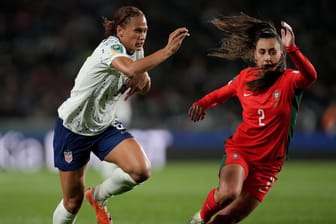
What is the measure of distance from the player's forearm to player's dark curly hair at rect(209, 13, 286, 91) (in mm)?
356

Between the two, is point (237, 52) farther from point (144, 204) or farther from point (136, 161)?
point (144, 204)

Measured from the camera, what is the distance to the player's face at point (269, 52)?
658cm

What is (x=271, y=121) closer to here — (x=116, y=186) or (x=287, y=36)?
(x=287, y=36)

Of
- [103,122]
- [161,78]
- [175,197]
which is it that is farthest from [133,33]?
[161,78]

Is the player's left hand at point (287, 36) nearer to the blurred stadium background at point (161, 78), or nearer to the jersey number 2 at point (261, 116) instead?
the jersey number 2 at point (261, 116)

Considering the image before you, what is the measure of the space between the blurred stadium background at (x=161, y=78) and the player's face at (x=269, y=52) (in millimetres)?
8940

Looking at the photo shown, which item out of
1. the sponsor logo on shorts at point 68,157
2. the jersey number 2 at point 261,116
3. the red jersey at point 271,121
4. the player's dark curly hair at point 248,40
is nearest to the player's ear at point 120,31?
the player's dark curly hair at point 248,40

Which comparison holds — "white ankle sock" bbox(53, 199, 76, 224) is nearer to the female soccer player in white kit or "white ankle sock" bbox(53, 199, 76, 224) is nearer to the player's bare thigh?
the female soccer player in white kit

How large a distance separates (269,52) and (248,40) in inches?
18.0

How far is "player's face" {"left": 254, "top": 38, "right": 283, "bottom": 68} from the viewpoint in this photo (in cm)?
658

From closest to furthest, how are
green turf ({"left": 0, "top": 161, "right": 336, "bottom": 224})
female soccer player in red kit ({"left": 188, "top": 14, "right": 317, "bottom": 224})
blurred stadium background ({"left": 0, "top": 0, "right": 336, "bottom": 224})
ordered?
female soccer player in red kit ({"left": 188, "top": 14, "right": 317, "bottom": 224}) < green turf ({"left": 0, "top": 161, "right": 336, "bottom": 224}) < blurred stadium background ({"left": 0, "top": 0, "right": 336, "bottom": 224})

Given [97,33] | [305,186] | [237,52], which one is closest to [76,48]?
[97,33]

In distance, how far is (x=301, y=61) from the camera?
6.25 meters

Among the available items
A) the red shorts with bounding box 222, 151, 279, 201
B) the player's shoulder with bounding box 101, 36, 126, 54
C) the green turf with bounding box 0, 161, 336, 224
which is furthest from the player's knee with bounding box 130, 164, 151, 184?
the green turf with bounding box 0, 161, 336, 224
